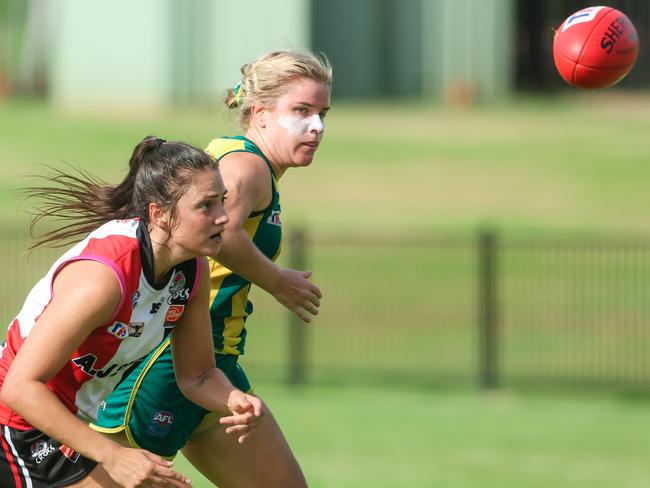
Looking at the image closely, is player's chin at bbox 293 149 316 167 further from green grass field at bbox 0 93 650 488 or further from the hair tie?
green grass field at bbox 0 93 650 488

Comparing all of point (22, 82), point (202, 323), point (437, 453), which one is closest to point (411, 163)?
point (22, 82)

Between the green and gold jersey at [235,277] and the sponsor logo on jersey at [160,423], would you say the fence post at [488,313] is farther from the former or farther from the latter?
the sponsor logo on jersey at [160,423]

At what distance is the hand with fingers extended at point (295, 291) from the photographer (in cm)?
512

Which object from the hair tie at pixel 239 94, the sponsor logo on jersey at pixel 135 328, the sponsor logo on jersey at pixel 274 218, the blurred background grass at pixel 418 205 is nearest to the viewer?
the sponsor logo on jersey at pixel 135 328

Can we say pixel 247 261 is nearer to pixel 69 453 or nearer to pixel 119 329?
pixel 119 329

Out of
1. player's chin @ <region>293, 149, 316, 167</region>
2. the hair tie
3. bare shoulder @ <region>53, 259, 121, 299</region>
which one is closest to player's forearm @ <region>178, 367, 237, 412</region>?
bare shoulder @ <region>53, 259, 121, 299</region>

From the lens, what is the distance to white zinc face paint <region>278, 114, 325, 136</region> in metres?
5.30

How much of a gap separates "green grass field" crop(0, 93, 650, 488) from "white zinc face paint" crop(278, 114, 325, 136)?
728 millimetres

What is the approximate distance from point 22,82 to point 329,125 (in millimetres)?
8222

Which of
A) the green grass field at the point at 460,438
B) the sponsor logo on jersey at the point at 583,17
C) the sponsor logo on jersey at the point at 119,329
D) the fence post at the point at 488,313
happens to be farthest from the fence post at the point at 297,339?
the sponsor logo on jersey at the point at 119,329

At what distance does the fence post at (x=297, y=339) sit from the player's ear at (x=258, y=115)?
748 centimetres

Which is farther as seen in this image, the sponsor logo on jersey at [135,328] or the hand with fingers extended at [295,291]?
the hand with fingers extended at [295,291]

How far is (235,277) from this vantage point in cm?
530

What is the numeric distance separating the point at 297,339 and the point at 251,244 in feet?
26.8
